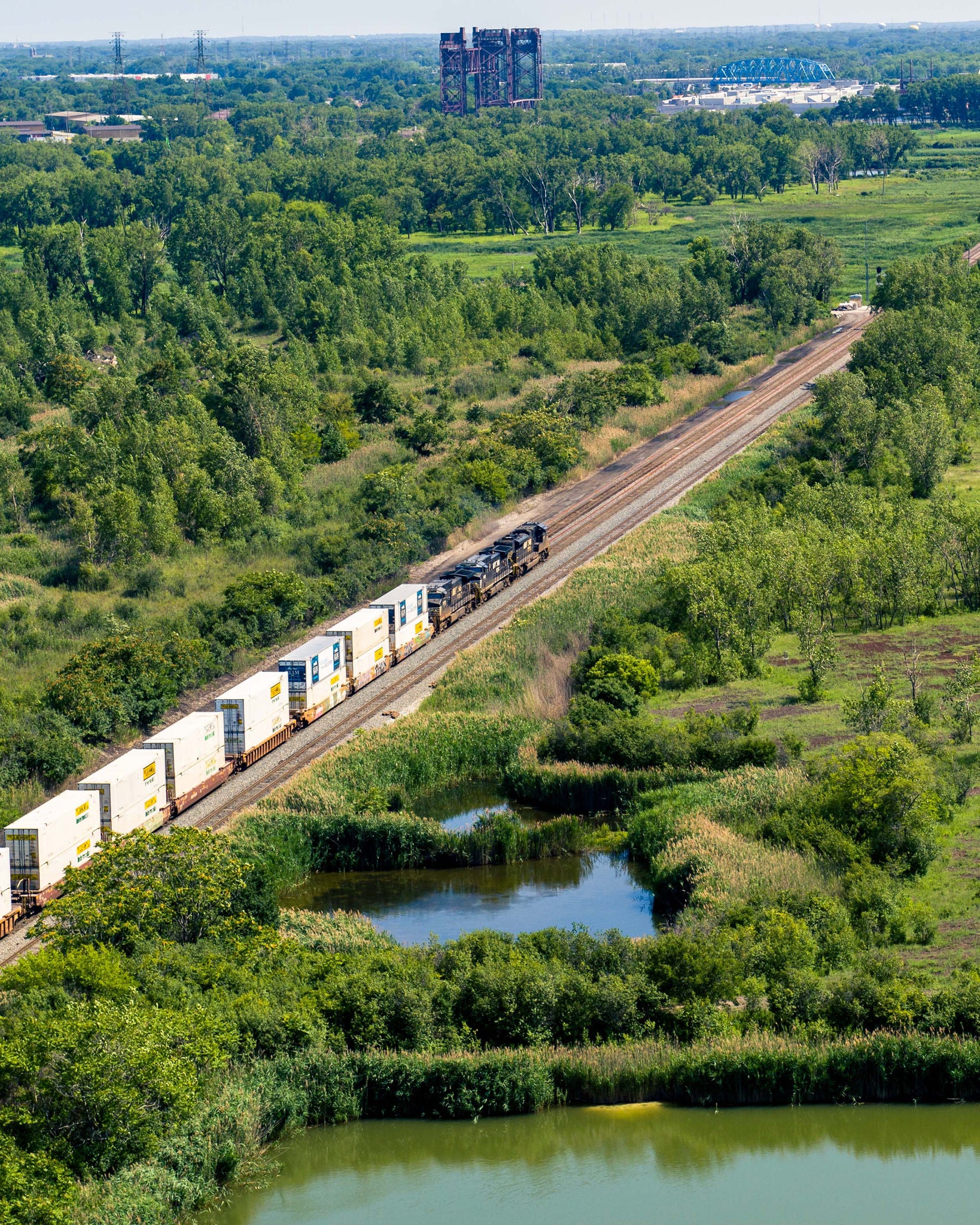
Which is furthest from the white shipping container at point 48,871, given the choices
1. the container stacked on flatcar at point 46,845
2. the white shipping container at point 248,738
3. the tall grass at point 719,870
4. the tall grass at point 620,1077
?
the tall grass at point 719,870

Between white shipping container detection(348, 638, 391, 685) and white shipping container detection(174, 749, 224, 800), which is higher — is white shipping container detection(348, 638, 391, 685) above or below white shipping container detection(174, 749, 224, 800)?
above

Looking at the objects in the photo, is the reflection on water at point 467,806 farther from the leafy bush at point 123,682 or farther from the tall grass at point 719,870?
the leafy bush at point 123,682

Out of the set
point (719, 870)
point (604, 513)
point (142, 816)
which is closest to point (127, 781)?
point (142, 816)

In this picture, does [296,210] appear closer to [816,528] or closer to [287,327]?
[287,327]

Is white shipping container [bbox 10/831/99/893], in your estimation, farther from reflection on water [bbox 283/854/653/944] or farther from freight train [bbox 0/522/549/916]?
reflection on water [bbox 283/854/653/944]

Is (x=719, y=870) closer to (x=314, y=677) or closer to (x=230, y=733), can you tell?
(x=230, y=733)

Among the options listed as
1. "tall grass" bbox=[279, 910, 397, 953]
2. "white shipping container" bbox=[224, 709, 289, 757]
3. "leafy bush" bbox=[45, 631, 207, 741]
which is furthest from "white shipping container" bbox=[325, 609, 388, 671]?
"tall grass" bbox=[279, 910, 397, 953]
